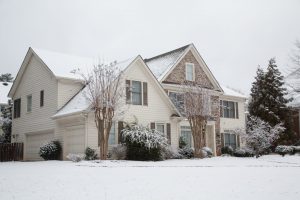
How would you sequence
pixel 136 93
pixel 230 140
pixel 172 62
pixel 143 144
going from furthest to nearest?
pixel 230 140 < pixel 172 62 < pixel 136 93 < pixel 143 144

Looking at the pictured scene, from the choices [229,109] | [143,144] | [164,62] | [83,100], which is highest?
[164,62]

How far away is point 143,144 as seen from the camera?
22.0 m

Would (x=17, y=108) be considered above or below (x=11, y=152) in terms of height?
above

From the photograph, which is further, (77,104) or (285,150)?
(285,150)

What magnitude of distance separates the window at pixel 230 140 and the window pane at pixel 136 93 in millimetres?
11572

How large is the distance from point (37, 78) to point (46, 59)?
1.71 m

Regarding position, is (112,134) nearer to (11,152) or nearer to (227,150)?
(11,152)

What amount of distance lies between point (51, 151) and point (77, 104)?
11.0ft

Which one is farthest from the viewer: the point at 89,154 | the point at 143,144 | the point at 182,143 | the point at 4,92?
the point at 4,92

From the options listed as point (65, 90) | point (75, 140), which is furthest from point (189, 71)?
point (75, 140)

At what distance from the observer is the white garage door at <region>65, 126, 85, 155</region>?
23594 mm

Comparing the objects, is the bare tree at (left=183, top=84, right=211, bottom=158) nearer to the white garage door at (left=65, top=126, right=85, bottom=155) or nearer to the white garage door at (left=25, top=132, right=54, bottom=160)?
the white garage door at (left=65, top=126, right=85, bottom=155)

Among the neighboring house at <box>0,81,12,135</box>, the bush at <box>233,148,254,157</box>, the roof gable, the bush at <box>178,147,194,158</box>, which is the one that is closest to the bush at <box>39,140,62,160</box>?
the bush at <box>178,147,194,158</box>

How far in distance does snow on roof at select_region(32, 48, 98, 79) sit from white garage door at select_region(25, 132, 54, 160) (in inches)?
166
